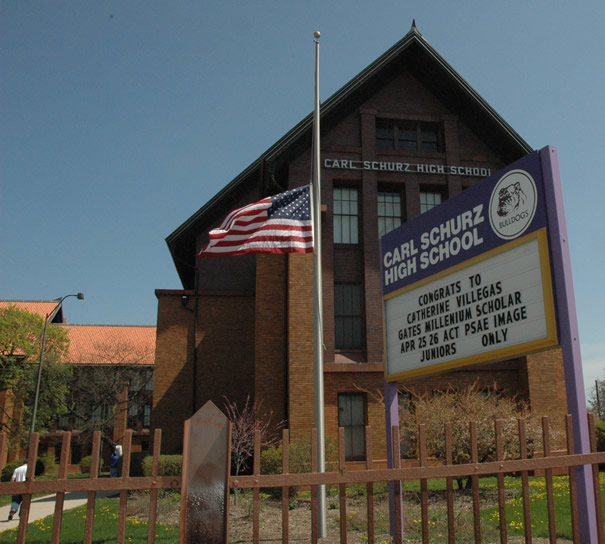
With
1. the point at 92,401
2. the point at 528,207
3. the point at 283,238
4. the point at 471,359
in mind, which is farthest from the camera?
the point at 92,401

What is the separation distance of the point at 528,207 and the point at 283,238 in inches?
247

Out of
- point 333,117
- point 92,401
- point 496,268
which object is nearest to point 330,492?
point 496,268

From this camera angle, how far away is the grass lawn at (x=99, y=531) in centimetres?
1078

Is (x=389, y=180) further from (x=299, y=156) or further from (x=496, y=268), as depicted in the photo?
(x=496, y=268)

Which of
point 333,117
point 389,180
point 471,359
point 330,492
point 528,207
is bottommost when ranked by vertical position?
point 330,492

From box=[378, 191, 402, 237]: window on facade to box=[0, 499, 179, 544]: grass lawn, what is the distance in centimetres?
1327

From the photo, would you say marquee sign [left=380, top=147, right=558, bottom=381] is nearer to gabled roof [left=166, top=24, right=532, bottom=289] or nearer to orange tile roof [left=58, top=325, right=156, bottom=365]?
gabled roof [left=166, top=24, right=532, bottom=289]

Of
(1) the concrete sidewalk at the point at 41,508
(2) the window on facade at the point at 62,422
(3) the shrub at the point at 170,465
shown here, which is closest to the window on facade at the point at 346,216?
(3) the shrub at the point at 170,465

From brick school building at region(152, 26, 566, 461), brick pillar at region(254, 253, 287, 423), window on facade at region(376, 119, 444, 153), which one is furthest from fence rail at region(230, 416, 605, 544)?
window on facade at region(376, 119, 444, 153)

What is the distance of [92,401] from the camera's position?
44.7 m

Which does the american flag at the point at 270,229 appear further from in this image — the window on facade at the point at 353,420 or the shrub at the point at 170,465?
the window on facade at the point at 353,420

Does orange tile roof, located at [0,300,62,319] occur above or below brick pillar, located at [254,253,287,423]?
above

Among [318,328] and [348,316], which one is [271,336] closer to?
[348,316]

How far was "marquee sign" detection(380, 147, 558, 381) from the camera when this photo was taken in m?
5.79
